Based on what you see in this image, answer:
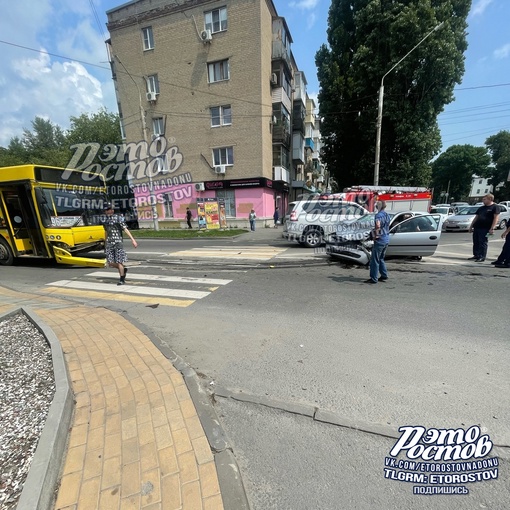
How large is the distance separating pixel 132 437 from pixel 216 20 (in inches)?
1066

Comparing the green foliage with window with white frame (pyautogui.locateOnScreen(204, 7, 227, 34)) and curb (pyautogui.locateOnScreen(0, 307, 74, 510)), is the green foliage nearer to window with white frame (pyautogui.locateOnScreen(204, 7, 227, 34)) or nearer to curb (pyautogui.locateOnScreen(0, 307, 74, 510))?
window with white frame (pyautogui.locateOnScreen(204, 7, 227, 34))

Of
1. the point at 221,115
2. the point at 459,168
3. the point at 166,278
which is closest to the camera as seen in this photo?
the point at 166,278

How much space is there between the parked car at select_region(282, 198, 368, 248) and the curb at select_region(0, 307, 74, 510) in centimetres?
967

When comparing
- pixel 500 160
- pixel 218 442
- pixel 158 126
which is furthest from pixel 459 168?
pixel 218 442

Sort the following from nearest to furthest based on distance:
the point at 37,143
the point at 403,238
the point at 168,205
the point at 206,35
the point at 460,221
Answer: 1. the point at 403,238
2. the point at 460,221
3. the point at 206,35
4. the point at 168,205
5. the point at 37,143

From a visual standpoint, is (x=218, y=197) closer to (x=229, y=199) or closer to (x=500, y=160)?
(x=229, y=199)

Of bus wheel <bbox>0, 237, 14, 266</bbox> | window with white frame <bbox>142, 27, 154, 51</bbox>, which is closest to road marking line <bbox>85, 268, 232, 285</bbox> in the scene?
bus wheel <bbox>0, 237, 14, 266</bbox>

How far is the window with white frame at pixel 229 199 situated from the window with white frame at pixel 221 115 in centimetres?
542

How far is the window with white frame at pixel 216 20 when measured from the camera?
2019cm

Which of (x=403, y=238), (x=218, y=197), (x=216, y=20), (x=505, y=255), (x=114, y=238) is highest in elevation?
(x=216, y=20)

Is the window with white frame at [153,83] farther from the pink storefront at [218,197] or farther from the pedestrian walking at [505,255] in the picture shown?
the pedestrian walking at [505,255]

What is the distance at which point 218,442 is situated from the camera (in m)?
2.03

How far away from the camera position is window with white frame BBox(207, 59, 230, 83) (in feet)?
68.8

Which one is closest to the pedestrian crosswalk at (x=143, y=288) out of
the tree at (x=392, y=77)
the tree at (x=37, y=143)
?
the tree at (x=392, y=77)
